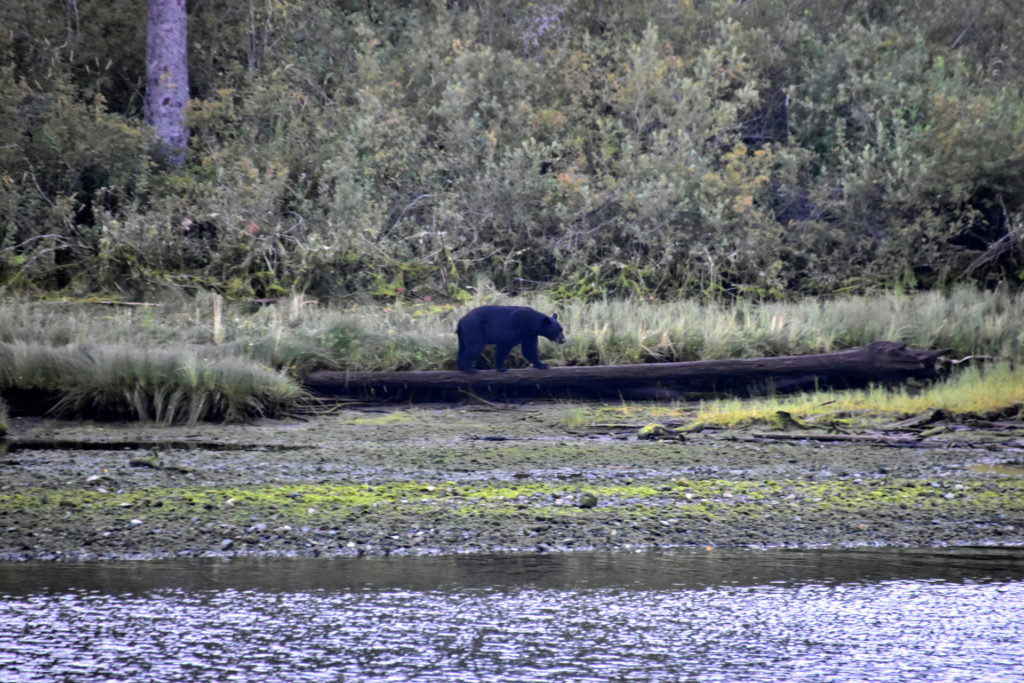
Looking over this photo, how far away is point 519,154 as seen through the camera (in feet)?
62.5

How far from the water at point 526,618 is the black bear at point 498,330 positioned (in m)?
6.39

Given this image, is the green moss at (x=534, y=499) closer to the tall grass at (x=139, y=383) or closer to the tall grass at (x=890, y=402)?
the tall grass at (x=890, y=402)

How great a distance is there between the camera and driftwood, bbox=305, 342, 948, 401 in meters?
11.6

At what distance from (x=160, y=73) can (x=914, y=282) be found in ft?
40.9

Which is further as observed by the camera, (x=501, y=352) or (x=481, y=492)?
(x=501, y=352)

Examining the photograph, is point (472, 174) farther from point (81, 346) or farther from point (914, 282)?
point (81, 346)

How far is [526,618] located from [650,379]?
292 inches

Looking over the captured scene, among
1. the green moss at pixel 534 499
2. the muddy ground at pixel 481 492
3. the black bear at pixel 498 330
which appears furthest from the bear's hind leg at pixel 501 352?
the green moss at pixel 534 499

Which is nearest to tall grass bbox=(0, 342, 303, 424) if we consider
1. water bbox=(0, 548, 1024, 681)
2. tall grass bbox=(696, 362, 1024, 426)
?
tall grass bbox=(696, 362, 1024, 426)

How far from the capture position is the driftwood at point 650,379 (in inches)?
457

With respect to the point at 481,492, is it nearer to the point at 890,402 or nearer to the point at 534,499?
the point at 534,499

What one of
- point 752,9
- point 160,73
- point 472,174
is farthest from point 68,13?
point 752,9

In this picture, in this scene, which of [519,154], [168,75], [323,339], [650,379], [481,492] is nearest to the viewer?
[481,492]

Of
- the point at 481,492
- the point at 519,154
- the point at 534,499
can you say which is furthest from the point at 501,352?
the point at 519,154
